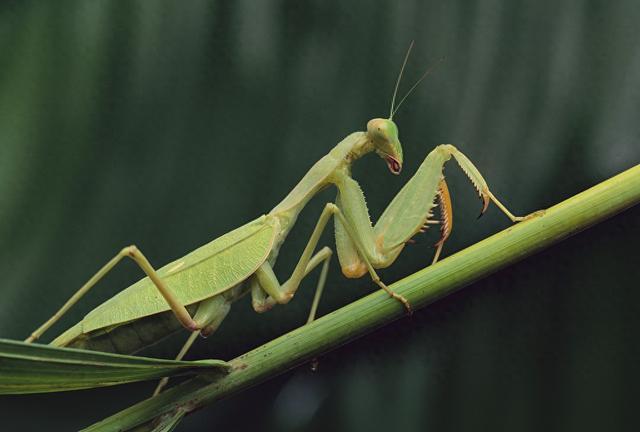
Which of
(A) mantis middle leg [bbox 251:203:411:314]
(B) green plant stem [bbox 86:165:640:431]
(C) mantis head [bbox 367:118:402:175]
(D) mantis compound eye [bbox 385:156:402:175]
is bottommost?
(B) green plant stem [bbox 86:165:640:431]

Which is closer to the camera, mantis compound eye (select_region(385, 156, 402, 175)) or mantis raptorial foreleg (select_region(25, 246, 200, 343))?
mantis raptorial foreleg (select_region(25, 246, 200, 343))

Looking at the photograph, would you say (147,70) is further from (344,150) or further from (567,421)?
(567,421)

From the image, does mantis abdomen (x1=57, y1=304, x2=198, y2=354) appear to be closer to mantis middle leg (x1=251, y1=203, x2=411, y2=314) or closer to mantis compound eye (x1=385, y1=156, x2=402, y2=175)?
mantis middle leg (x1=251, y1=203, x2=411, y2=314)

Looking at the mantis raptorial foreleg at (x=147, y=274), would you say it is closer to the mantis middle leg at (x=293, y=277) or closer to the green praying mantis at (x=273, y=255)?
the green praying mantis at (x=273, y=255)

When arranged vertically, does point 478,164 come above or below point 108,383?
below

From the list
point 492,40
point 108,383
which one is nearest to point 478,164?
point 492,40

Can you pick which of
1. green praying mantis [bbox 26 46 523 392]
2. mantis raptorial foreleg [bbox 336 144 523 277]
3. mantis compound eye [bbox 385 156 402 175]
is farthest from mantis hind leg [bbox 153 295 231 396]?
mantis compound eye [bbox 385 156 402 175]

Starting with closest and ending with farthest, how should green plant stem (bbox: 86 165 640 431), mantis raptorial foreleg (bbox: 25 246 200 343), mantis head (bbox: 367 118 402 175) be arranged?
1. green plant stem (bbox: 86 165 640 431)
2. mantis raptorial foreleg (bbox: 25 246 200 343)
3. mantis head (bbox: 367 118 402 175)

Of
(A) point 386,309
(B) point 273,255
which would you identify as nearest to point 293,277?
(B) point 273,255
